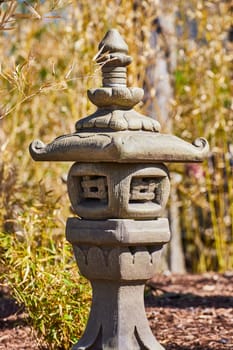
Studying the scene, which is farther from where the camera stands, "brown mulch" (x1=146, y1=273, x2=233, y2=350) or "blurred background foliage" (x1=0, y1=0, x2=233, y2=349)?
"blurred background foliage" (x1=0, y1=0, x2=233, y2=349)

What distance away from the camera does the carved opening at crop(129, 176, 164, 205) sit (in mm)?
3175

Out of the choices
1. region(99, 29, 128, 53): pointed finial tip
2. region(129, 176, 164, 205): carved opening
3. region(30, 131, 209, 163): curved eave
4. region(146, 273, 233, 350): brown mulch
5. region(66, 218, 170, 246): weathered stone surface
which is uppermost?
region(99, 29, 128, 53): pointed finial tip

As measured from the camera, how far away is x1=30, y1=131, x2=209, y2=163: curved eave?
3025mm

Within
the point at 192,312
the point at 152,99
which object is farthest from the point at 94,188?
the point at 152,99

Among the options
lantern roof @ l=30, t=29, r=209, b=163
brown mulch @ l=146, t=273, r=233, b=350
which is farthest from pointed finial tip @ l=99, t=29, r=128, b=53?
brown mulch @ l=146, t=273, r=233, b=350

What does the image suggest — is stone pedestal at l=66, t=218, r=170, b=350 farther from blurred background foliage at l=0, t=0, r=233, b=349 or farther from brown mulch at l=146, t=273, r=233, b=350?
blurred background foliage at l=0, t=0, r=233, b=349

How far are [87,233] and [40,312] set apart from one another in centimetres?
66

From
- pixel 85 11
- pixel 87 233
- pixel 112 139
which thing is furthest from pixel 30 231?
pixel 85 11

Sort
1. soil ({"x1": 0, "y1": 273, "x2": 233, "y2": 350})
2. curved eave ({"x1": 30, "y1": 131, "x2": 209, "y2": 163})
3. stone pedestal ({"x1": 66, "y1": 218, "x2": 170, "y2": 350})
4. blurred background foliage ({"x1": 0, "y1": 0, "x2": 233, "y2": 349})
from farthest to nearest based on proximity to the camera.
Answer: blurred background foliage ({"x1": 0, "y1": 0, "x2": 233, "y2": 349}) → soil ({"x1": 0, "y1": 273, "x2": 233, "y2": 350}) → stone pedestal ({"x1": 66, "y1": 218, "x2": 170, "y2": 350}) → curved eave ({"x1": 30, "y1": 131, "x2": 209, "y2": 163})

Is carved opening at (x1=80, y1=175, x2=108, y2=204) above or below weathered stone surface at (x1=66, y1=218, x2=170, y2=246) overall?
above

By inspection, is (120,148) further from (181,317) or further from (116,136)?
(181,317)

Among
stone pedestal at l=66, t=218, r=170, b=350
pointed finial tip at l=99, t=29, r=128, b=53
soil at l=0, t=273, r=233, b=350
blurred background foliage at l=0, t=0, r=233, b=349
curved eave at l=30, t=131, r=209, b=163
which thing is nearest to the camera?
curved eave at l=30, t=131, r=209, b=163

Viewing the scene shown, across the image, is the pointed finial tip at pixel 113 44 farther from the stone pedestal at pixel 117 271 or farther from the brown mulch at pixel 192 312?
the brown mulch at pixel 192 312

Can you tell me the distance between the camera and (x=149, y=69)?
269 inches
